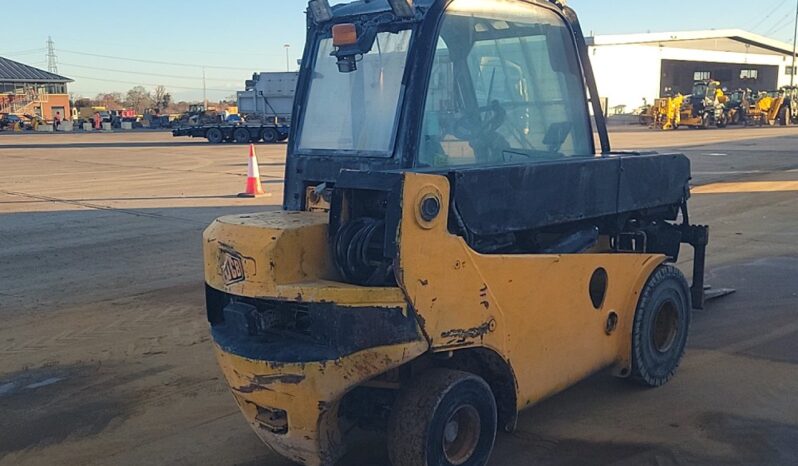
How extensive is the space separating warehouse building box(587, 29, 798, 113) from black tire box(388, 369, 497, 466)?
53.9 metres

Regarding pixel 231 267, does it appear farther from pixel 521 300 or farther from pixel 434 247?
pixel 521 300

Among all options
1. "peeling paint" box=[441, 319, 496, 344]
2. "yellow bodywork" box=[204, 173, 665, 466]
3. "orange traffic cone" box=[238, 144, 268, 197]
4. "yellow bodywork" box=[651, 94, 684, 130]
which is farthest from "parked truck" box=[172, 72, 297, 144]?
"peeling paint" box=[441, 319, 496, 344]

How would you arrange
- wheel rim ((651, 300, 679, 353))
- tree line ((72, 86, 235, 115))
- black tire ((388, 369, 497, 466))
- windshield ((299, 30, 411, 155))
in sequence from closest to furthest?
black tire ((388, 369, 497, 466)) < windshield ((299, 30, 411, 155)) < wheel rim ((651, 300, 679, 353)) < tree line ((72, 86, 235, 115))

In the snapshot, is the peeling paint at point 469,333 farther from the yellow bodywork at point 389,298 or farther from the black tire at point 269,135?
the black tire at point 269,135

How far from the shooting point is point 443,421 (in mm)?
3447

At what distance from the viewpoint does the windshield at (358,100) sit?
3884mm

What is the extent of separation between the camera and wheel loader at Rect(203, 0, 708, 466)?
3.26m

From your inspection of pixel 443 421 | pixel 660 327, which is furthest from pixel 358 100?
pixel 660 327

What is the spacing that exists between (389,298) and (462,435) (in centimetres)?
91

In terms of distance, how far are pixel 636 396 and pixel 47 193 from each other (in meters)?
14.2

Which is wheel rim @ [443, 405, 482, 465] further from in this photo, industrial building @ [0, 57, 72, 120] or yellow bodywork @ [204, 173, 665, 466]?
industrial building @ [0, 57, 72, 120]

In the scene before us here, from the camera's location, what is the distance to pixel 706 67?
7931cm

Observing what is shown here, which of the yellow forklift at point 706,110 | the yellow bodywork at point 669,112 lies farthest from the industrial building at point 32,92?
the yellow forklift at point 706,110

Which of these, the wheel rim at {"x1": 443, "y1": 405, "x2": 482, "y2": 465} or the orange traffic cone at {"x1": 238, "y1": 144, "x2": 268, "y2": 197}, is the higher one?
the orange traffic cone at {"x1": 238, "y1": 144, "x2": 268, "y2": 197}
